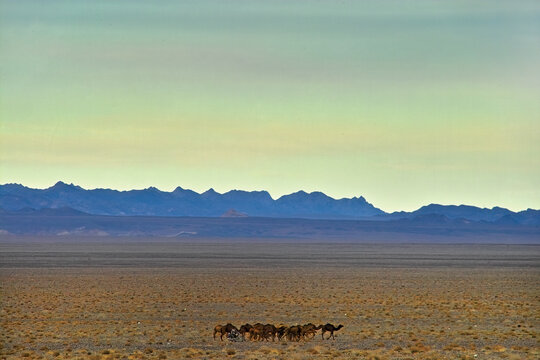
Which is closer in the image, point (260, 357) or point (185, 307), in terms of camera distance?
point (260, 357)

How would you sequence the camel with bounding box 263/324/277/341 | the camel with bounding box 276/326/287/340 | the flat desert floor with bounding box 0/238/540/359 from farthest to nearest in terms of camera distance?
the camel with bounding box 263/324/277/341, the camel with bounding box 276/326/287/340, the flat desert floor with bounding box 0/238/540/359

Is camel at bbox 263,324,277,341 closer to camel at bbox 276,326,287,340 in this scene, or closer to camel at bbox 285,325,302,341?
camel at bbox 276,326,287,340

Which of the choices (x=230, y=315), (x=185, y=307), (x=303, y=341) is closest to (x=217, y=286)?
(x=185, y=307)

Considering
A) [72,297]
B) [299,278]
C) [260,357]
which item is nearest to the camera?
[260,357]

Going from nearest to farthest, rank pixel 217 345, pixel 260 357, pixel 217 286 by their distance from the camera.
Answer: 1. pixel 260 357
2. pixel 217 345
3. pixel 217 286

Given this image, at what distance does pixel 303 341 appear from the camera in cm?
3011

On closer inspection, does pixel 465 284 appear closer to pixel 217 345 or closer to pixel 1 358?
pixel 217 345

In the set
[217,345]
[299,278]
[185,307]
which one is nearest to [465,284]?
[299,278]

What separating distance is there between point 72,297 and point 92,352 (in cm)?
2361

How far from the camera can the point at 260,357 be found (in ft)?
86.5

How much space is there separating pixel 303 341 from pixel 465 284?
122 feet

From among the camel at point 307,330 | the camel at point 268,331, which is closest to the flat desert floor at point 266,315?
the camel at point 307,330

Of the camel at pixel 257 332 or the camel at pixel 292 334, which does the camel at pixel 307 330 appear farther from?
the camel at pixel 257 332

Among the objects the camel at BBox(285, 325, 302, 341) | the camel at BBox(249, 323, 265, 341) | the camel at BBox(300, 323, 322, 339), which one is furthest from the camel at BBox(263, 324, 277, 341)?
the camel at BBox(300, 323, 322, 339)
